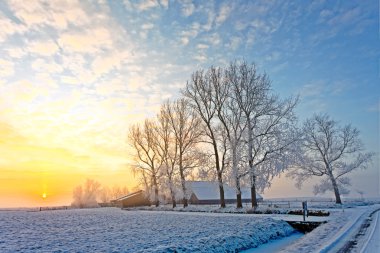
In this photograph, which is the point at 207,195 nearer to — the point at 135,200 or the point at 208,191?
the point at 208,191

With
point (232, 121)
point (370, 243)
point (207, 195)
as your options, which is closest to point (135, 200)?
point (207, 195)

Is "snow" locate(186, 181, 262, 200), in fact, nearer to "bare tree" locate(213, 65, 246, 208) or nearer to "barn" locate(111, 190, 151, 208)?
"barn" locate(111, 190, 151, 208)

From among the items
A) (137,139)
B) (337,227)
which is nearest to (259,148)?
(337,227)

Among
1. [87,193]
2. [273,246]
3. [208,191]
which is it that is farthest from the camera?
[87,193]

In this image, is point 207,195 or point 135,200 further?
point 135,200

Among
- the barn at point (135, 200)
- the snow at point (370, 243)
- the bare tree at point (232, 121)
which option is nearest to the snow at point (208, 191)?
the barn at point (135, 200)

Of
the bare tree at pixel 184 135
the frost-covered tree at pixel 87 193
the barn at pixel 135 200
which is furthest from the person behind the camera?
the frost-covered tree at pixel 87 193

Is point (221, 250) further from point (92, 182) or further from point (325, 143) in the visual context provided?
point (92, 182)

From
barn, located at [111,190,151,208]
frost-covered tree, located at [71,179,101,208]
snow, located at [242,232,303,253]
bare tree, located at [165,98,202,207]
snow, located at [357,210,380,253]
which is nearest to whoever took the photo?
snow, located at [357,210,380,253]

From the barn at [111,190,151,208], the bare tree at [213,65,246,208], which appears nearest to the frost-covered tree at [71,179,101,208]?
the barn at [111,190,151,208]

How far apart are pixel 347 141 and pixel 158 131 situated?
→ 33728mm

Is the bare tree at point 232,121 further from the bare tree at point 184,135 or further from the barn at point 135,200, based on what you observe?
the barn at point 135,200

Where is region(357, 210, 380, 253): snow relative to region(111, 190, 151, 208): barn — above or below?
above

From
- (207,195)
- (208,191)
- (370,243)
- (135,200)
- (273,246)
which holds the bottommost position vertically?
(135,200)
